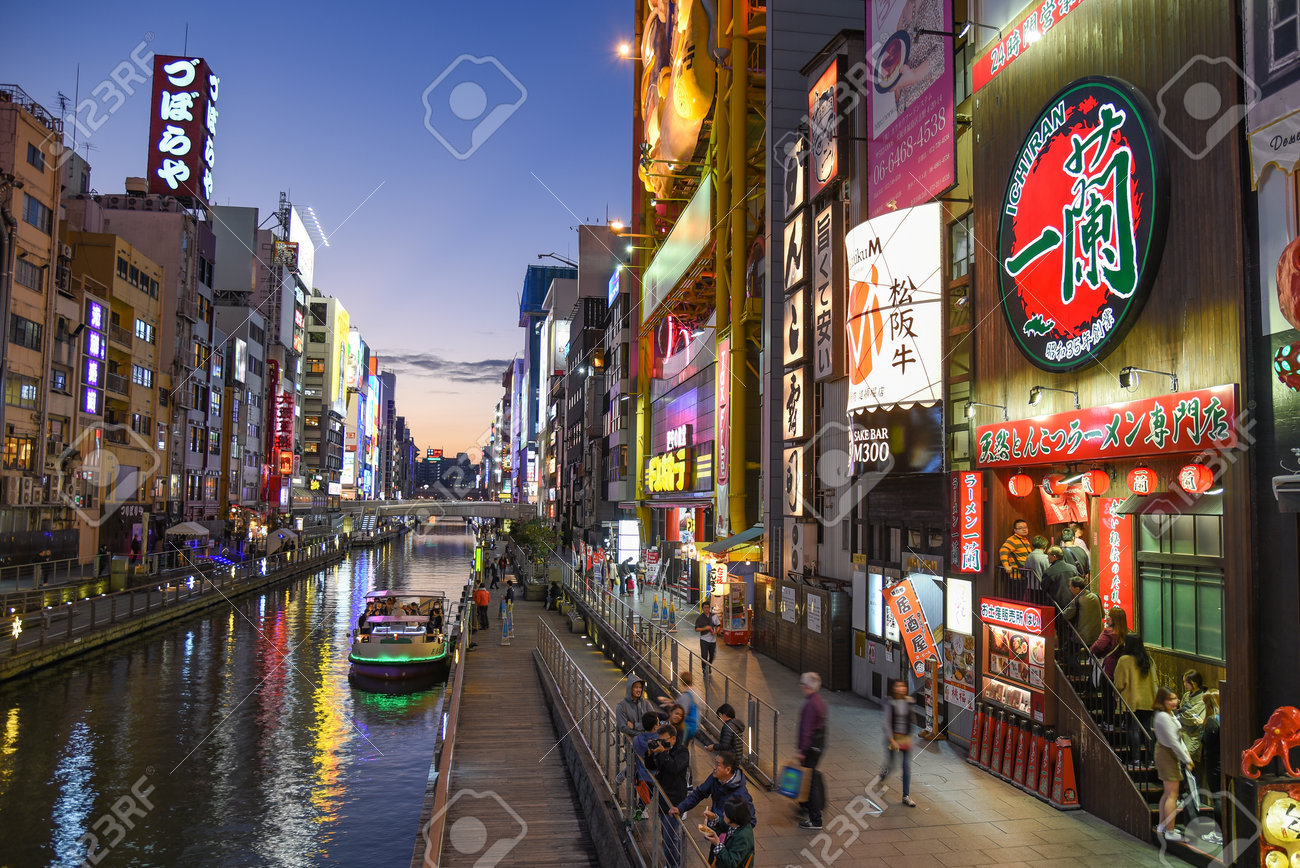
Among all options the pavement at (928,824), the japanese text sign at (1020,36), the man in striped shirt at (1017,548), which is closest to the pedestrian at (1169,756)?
the pavement at (928,824)

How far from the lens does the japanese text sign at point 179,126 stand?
68562mm

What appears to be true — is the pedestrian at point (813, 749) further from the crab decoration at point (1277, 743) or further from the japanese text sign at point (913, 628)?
the crab decoration at point (1277, 743)

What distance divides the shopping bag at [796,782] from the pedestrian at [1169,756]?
3.62 metres

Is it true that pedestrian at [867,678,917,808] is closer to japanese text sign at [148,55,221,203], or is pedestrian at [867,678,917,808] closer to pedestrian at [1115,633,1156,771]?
pedestrian at [1115,633,1156,771]

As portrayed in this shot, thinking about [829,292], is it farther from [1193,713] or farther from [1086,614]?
[1193,713]

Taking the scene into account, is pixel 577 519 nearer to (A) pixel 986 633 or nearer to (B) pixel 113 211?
(B) pixel 113 211

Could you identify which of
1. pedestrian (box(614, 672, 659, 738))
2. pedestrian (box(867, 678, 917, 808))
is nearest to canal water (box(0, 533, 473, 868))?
pedestrian (box(614, 672, 659, 738))

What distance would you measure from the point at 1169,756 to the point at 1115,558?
3.94 m

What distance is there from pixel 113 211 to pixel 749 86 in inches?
1932

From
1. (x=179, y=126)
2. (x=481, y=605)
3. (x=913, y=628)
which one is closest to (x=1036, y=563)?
(x=913, y=628)

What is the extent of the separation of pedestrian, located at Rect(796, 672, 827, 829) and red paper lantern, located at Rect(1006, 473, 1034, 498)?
4565 millimetres

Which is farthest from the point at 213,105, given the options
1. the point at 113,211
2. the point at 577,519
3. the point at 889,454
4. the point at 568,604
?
the point at 889,454

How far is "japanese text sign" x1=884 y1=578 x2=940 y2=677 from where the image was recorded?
1414 cm

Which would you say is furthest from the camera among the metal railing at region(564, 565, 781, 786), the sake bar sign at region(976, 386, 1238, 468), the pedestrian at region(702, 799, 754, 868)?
→ the metal railing at region(564, 565, 781, 786)
